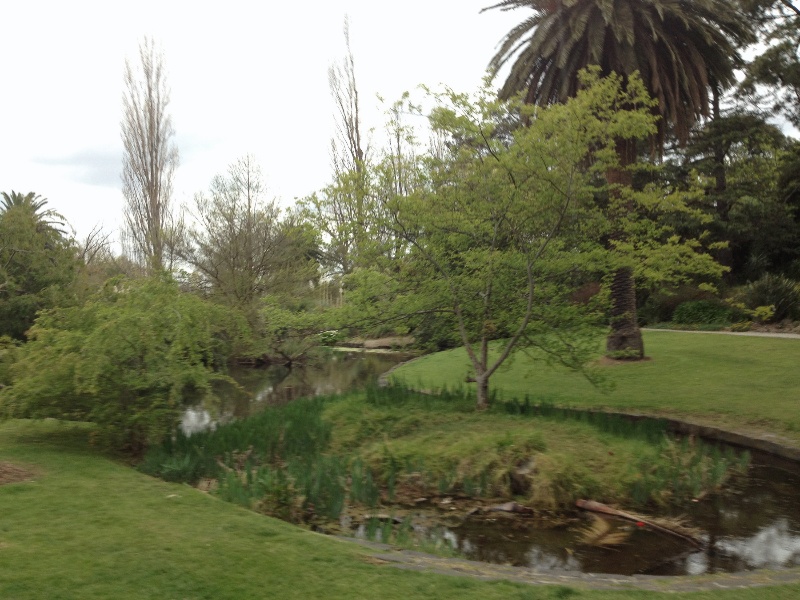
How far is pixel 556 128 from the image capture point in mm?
11844

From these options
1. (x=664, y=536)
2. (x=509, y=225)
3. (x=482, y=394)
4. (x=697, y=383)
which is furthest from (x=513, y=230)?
(x=664, y=536)

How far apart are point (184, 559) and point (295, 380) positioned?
69.2 ft

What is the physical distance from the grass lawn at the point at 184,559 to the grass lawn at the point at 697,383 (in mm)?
8386

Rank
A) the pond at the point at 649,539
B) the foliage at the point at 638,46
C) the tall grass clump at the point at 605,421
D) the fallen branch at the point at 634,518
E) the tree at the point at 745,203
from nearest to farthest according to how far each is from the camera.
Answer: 1. the pond at the point at 649,539
2. the fallen branch at the point at 634,518
3. the tall grass clump at the point at 605,421
4. the foliage at the point at 638,46
5. the tree at the point at 745,203

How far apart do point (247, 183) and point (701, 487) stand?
88.6 feet

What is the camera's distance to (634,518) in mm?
7801

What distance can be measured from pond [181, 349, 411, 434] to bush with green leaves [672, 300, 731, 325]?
11.6 m

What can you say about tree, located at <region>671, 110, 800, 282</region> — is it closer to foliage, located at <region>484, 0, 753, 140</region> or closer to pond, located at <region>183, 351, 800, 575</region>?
foliage, located at <region>484, 0, 753, 140</region>

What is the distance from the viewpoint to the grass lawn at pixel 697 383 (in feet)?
41.5

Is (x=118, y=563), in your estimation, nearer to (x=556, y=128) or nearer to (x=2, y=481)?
(x=2, y=481)

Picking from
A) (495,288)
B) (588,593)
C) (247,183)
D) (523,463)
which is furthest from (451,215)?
(247,183)

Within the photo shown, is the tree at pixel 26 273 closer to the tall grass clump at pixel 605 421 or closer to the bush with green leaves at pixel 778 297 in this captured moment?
the tall grass clump at pixel 605 421

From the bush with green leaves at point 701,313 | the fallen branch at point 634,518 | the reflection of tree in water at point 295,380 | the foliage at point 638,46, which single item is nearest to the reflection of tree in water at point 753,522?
the fallen branch at point 634,518

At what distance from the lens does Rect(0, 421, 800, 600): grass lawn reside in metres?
4.48
